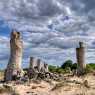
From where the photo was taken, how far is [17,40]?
1367 inches

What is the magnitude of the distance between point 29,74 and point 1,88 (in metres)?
14.5

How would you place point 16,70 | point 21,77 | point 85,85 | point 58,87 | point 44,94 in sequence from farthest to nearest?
1. point 16,70
2. point 21,77
3. point 85,85
4. point 58,87
5. point 44,94

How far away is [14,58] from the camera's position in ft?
111

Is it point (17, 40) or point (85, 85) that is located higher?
point (17, 40)

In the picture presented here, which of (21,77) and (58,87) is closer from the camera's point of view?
(58,87)

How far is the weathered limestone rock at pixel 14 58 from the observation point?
33.0 m

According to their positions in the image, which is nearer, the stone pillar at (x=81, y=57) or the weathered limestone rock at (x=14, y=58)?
the weathered limestone rock at (x=14, y=58)

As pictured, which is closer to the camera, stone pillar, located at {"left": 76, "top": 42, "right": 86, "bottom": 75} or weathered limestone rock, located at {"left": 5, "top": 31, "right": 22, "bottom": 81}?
weathered limestone rock, located at {"left": 5, "top": 31, "right": 22, "bottom": 81}

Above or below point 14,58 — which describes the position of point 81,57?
above

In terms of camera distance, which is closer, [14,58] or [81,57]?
[14,58]

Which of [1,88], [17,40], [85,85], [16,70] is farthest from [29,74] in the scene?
[1,88]

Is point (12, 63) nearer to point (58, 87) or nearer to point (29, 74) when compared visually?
point (29, 74)

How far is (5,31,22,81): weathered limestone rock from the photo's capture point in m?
33.0

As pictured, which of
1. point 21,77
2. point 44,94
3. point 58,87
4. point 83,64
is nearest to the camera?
point 44,94
